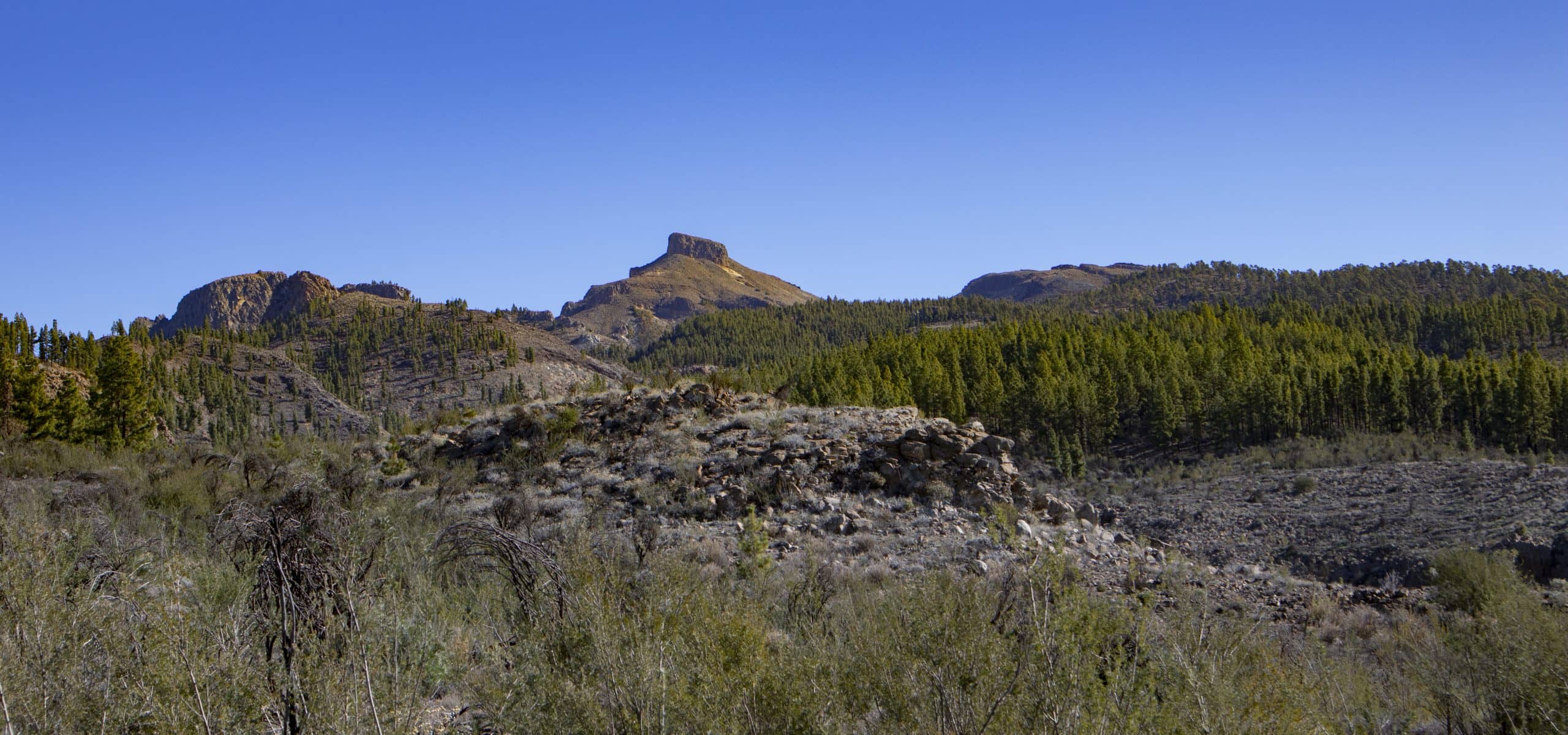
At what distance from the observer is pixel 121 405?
33.5m

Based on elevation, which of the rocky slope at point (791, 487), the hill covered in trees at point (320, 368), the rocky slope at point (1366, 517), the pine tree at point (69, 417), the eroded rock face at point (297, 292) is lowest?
the rocky slope at point (1366, 517)

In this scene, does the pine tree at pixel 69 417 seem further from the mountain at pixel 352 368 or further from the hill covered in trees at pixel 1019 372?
the mountain at pixel 352 368

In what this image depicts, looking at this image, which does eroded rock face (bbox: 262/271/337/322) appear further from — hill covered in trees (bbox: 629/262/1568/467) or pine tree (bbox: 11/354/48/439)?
pine tree (bbox: 11/354/48/439)

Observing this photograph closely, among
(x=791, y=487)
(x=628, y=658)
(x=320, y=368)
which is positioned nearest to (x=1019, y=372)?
(x=791, y=487)

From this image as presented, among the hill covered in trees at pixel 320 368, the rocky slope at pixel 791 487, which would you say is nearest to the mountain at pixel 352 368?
the hill covered in trees at pixel 320 368

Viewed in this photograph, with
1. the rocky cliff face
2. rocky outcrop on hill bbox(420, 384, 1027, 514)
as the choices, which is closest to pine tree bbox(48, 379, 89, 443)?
rocky outcrop on hill bbox(420, 384, 1027, 514)

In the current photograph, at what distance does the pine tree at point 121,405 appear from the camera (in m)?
32.7

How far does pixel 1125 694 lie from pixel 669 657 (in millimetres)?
3283

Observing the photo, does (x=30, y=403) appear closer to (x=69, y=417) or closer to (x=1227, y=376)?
(x=69, y=417)

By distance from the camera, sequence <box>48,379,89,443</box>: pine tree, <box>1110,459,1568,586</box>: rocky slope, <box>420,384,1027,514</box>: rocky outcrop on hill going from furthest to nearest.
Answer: <box>48,379,89,443</box>: pine tree, <box>1110,459,1568,586</box>: rocky slope, <box>420,384,1027,514</box>: rocky outcrop on hill

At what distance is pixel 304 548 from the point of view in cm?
762

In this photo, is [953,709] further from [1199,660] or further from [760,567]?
[760,567]

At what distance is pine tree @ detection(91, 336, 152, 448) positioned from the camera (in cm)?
3269

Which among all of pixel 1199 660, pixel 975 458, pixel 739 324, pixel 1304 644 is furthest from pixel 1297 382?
pixel 739 324
